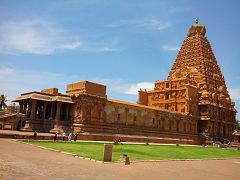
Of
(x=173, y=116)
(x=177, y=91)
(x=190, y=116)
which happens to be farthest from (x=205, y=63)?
(x=173, y=116)

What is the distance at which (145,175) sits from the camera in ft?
44.0

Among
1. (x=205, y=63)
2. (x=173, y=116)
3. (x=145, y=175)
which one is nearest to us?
(x=145, y=175)

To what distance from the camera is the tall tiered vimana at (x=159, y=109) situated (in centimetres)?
4012

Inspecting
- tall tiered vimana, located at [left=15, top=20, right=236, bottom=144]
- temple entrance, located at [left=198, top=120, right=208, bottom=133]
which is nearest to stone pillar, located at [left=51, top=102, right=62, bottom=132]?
tall tiered vimana, located at [left=15, top=20, right=236, bottom=144]

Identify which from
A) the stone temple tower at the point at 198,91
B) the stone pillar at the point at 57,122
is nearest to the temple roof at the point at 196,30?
the stone temple tower at the point at 198,91

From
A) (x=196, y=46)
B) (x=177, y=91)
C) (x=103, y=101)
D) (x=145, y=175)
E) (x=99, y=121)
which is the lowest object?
(x=145, y=175)

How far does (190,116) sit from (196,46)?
22413mm

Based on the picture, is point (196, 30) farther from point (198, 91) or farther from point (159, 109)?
point (159, 109)

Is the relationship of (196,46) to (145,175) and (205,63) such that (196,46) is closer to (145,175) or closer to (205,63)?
(205,63)

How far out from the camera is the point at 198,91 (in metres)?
67.0

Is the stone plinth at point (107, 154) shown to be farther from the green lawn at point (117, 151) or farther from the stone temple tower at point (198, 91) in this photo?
the stone temple tower at point (198, 91)

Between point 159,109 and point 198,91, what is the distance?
17.9 metres

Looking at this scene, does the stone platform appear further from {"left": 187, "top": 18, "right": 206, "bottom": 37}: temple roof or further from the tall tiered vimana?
{"left": 187, "top": 18, "right": 206, "bottom": 37}: temple roof

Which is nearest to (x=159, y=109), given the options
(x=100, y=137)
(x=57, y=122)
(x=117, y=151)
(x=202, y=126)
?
(x=202, y=126)
